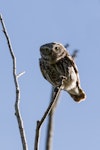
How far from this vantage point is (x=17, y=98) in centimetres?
333

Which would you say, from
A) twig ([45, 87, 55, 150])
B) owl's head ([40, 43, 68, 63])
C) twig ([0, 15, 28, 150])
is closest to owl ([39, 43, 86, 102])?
owl's head ([40, 43, 68, 63])

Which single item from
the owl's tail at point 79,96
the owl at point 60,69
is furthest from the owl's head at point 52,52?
the owl's tail at point 79,96

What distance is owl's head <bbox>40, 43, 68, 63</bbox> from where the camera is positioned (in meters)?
6.36

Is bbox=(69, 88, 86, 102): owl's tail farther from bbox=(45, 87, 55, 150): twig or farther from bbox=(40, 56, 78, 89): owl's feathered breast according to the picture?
bbox=(45, 87, 55, 150): twig

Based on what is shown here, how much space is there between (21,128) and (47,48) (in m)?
3.58

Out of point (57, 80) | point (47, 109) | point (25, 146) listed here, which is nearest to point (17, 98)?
point (47, 109)

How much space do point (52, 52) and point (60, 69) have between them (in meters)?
0.48

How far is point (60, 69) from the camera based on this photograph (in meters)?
6.16

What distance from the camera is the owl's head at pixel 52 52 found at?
636cm

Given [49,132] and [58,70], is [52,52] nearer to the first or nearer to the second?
[58,70]

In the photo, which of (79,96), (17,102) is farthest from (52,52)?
(17,102)

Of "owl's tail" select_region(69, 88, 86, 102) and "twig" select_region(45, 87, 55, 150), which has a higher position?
"twig" select_region(45, 87, 55, 150)

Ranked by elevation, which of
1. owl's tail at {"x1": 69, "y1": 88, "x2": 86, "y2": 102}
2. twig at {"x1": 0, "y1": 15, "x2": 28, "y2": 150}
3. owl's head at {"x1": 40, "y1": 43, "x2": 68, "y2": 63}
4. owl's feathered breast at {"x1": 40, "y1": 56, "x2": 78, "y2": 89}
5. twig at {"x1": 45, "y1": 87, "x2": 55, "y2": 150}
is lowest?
owl's tail at {"x1": 69, "y1": 88, "x2": 86, "y2": 102}

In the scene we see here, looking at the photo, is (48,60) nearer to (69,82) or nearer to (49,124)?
(69,82)
